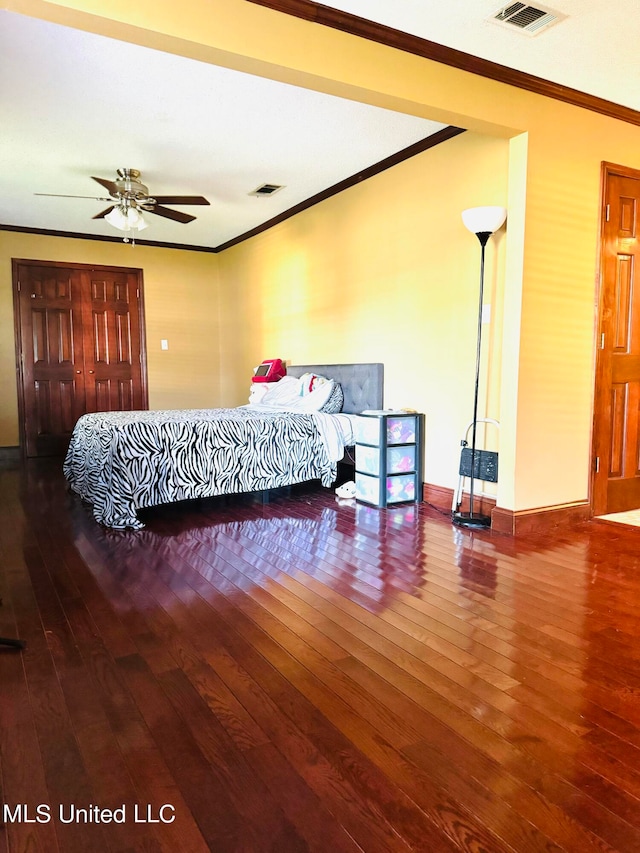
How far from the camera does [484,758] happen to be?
4.74ft

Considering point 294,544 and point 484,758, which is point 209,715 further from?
point 294,544

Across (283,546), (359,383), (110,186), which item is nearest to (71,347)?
(110,186)

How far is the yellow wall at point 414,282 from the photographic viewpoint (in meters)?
3.86

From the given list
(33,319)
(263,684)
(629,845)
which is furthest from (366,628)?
(33,319)

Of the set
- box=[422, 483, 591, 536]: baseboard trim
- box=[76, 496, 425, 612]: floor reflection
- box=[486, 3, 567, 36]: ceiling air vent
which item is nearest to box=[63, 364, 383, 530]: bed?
box=[76, 496, 425, 612]: floor reflection

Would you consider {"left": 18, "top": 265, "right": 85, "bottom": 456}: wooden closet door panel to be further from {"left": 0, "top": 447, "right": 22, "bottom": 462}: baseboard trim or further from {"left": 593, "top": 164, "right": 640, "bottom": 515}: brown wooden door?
{"left": 593, "top": 164, "right": 640, "bottom": 515}: brown wooden door

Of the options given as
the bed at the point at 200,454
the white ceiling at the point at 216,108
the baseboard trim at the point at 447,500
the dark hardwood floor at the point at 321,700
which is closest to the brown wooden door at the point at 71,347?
the white ceiling at the point at 216,108

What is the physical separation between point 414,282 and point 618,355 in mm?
1569

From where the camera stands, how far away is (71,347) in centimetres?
703

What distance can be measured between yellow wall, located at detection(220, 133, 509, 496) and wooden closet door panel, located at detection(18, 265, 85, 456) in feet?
9.63

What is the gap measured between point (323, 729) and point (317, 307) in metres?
4.58

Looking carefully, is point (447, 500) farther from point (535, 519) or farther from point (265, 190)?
point (265, 190)

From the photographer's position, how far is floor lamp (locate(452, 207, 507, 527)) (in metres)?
3.43

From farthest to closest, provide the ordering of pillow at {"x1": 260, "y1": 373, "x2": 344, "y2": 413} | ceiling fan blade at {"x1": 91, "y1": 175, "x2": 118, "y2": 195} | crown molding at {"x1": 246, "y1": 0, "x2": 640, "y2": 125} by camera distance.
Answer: pillow at {"x1": 260, "y1": 373, "x2": 344, "y2": 413} < ceiling fan blade at {"x1": 91, "y1": 175, "x2": 118, "y2": 195} < crown molding at {"x1": 246, "y1": 0, "x2": 640, "y2": 125}
